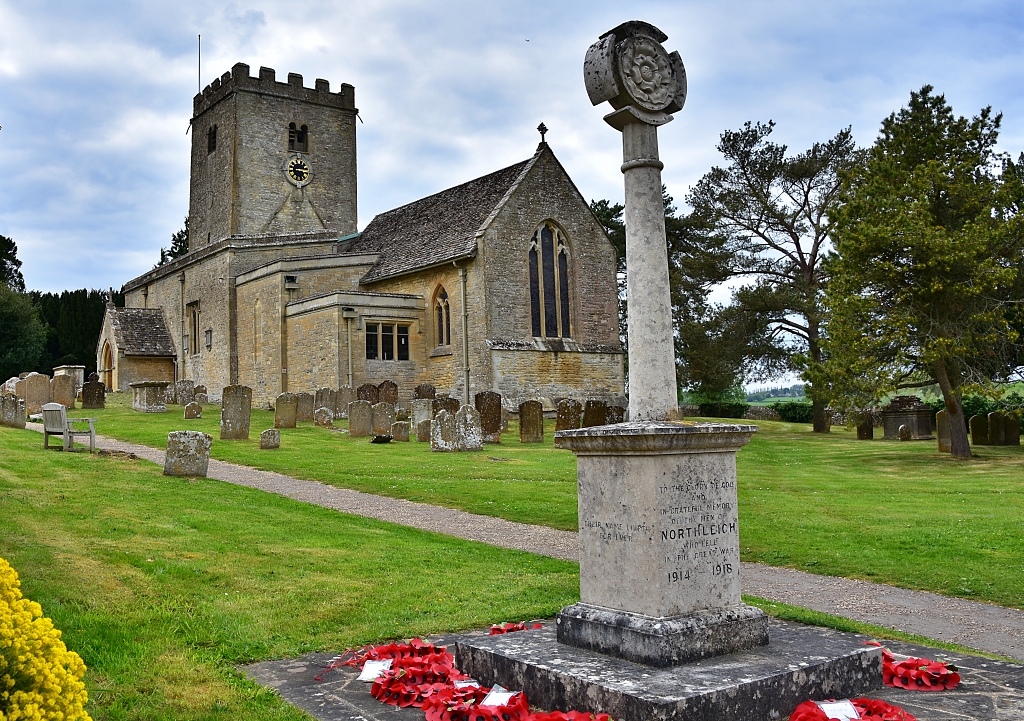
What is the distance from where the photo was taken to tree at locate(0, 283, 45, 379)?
4756 centimetres

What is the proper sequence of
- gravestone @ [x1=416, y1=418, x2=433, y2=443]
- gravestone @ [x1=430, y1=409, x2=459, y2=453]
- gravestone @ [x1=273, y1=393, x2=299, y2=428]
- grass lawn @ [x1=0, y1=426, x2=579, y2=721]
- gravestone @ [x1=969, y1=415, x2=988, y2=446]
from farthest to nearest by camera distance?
gravestone @ [x1=969, y1=415, x2=988, y2=446] < gravestone @ [x1=273, y1=393, x2=299, y2=428] < gravestone @ [x1=416, y1=418, x2=433, y2=443] < gravestone @ [x1=430, y1=409, x2=459, y2=453] < grass lawn @ [x1=0, y1=426, x2=579, y2=721]

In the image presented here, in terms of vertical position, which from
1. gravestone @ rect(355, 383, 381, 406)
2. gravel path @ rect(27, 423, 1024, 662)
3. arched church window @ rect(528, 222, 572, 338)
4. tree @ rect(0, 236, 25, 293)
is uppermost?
tree @ rect(0, 236, 25, 293)

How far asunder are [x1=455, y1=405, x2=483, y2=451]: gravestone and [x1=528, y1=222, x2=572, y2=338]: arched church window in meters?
11.6

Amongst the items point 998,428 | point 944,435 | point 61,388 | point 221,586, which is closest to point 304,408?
point 61,388

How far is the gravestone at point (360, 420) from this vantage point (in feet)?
73.3

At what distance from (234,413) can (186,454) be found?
6775mm

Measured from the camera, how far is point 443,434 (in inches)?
741

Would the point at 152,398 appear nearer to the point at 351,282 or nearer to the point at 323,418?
the point at 323,418

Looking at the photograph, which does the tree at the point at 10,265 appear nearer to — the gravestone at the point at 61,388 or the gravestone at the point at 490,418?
the gravestone at the point at 61,388

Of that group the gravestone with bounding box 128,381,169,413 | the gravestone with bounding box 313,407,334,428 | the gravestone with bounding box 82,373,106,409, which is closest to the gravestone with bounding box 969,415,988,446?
the gravestone with bounding box 313,407,334,428

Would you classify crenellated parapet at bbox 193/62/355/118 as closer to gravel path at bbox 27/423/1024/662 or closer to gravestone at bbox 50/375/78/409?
gravestone at bbox 50/375/78/409

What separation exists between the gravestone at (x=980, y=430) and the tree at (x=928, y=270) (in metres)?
3.96

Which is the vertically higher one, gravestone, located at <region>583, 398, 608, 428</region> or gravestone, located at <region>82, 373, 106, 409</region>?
gravestone, located at <region>82, 373, 106, 409</region>

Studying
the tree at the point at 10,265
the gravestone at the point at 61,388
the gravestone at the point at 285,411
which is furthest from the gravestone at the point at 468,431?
the tree at the point at 10,265
